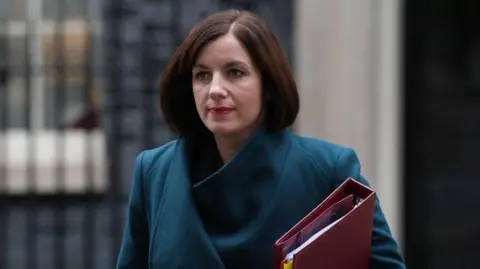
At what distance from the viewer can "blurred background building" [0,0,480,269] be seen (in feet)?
17.4

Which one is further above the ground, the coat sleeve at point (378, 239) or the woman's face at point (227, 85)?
the woman's face at point (227, 85)

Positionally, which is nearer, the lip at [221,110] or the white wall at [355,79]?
the lip at [221,110]

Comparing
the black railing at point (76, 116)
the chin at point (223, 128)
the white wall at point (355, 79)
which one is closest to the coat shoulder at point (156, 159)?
the chin at point (223, 128)

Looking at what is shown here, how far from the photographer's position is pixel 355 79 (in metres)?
5.23

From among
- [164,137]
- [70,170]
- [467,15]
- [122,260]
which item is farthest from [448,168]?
[122,260]

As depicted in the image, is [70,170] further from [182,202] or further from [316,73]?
[182,202]

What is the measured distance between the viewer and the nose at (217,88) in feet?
6.26

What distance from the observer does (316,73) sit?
5355 mm

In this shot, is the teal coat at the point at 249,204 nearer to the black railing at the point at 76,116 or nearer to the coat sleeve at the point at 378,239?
the coat sleeve at the point at 378,239

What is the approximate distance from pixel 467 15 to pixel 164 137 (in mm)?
1854

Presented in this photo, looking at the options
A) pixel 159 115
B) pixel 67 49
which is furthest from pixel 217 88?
pixel 67 49

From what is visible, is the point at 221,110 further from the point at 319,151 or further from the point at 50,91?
the point at 50,91

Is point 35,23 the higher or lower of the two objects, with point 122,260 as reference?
higher

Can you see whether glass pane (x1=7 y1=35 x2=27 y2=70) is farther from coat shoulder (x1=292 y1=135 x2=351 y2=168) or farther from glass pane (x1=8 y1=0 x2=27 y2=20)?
coat shoulder (x1=292 y1=135 x2=351 y2=168)
